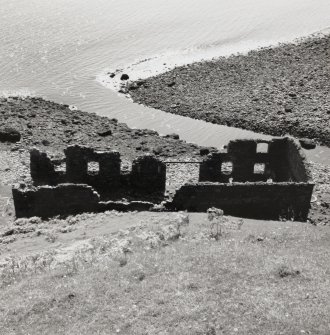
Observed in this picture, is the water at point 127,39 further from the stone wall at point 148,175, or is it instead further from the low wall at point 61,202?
the low wall at point 61,202

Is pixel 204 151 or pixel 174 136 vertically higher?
pixel 174 136

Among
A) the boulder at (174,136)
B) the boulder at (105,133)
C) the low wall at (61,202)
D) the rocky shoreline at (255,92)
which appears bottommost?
the low wall at (61,202)

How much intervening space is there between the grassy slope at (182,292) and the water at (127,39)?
22.9 m

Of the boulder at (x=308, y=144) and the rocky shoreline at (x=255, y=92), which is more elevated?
the rocky shoreline at (x=255, y=92)

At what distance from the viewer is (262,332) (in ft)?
46.4

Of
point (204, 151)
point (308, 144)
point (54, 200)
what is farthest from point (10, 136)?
point (308, 144)

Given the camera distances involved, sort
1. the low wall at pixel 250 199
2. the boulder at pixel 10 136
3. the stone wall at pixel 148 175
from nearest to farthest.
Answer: the low wall at pixel 250 199 < the stone wall at pixel 148 175 < the boulder at pixel 10 136

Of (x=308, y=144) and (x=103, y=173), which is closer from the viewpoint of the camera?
(x=103, y=173)

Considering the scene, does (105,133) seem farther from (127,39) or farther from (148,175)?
(127,39)

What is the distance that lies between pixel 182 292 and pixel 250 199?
33.0ft

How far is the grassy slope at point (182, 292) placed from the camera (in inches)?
579

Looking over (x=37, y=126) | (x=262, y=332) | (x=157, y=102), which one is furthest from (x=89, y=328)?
(x=157, y=102)

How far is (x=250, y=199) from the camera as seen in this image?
998 inches

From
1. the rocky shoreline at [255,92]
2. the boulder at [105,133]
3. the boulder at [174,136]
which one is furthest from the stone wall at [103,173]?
the rocky shoreline at [255,92]
